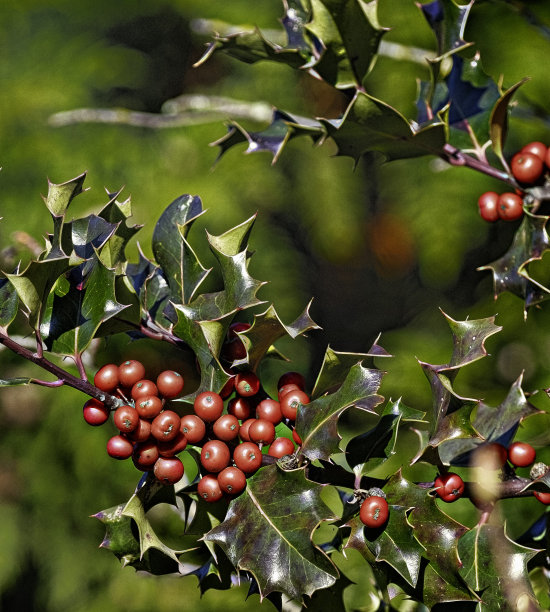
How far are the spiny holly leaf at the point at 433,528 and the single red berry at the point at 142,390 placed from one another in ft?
0.84

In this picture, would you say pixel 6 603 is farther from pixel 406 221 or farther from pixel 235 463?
pixel 406 221

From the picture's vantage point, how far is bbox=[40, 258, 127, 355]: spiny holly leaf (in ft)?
2.23

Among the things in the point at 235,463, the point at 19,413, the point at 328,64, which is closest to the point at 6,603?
the point at 19,413

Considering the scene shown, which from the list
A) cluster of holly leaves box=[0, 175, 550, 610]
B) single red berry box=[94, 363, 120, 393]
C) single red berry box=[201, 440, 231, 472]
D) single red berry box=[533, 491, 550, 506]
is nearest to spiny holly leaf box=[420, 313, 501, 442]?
cluster of holly leaves box=[0, 175, 550, 610]

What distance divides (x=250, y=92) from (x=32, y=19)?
0.53m

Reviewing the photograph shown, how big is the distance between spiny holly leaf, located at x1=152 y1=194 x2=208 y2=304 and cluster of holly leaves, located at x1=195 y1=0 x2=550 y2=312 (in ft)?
0.48

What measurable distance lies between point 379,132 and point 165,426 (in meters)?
0.44

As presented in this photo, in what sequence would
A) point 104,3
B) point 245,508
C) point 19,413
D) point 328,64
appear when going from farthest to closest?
point 104,3 → point 19,413 → point 328,64 → point 245,508

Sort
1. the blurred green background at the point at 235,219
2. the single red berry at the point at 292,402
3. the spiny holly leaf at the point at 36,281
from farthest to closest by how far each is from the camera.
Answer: the blurred green background at the point at 235,219
the single red berry at the point at 292,402
the spiny holly leaf at the point at 36,281

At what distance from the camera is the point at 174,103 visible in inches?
55.1

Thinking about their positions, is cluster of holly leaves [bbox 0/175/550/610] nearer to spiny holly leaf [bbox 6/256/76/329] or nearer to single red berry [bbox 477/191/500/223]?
spiny holly leaf [bbox 6/256/76/329]

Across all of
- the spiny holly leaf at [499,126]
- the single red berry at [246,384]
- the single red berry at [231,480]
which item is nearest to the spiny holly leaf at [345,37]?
the spiny holly leaf at [499,126]

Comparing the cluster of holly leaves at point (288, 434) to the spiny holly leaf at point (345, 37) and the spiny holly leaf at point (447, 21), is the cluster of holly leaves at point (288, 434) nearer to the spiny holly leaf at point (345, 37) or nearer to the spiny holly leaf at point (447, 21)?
the spiny holly leaf at point (345, 37)

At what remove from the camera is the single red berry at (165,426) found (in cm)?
65
